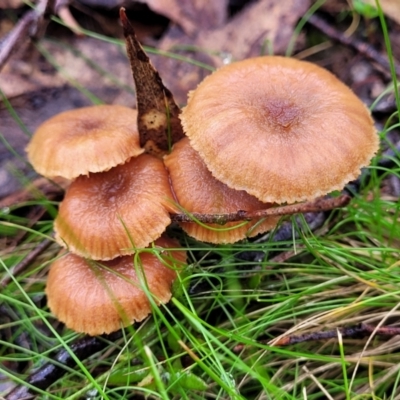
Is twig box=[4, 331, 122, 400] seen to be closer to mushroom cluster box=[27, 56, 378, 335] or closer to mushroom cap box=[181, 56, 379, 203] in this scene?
mushroom cluster box=[27, 56, 378, 335]

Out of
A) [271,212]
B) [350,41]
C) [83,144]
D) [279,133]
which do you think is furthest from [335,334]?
[350,41]

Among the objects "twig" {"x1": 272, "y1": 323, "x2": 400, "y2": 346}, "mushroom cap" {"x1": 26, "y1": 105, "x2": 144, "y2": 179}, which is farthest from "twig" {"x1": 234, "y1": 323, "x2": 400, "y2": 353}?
"mushroom cap" {"x1": 26, "y1": 105, "x2": 144, "y2": 179}

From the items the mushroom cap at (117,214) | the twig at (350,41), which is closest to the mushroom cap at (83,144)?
the mushroom cap at (117,214)

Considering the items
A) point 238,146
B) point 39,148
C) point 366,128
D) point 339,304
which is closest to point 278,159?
point 238,146

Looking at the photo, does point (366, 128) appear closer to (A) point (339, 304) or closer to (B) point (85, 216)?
(A) point (339, 304)

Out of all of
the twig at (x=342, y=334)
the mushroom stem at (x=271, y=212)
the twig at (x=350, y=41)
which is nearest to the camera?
the mushroom stem at (x=271, y=212)

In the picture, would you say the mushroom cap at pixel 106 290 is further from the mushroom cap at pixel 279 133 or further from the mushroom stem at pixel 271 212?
the mushroom cap at pixel 279 133
